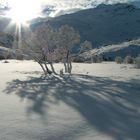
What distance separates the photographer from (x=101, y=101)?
9484 millimetres

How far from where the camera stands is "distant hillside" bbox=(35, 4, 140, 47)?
338 feet

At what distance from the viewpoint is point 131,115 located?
7.71 metres

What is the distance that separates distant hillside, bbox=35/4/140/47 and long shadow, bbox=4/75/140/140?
79.9 meters

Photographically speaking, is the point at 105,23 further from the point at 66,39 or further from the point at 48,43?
the point at 48,43

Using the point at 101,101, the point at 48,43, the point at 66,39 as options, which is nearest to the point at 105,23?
the point at 66,39

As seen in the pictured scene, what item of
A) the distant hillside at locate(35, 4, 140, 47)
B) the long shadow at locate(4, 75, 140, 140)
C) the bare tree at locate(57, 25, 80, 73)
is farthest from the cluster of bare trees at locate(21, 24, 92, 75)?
the distant hillside at locate(35, 4, 140, 47)

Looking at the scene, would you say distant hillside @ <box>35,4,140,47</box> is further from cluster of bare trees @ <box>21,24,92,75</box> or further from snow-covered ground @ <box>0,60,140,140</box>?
snow-covered ground @ <box>0,60,140,140</box>

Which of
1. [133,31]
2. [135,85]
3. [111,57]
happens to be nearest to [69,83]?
[135,85]

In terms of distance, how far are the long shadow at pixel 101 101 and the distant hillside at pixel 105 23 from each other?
262 ft

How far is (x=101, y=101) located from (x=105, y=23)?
113528mm

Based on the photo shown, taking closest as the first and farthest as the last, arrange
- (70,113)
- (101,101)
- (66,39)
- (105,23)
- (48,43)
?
(70,113), (101,101), (48,43), (66,39), (105,23)

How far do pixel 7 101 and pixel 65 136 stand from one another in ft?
11.3

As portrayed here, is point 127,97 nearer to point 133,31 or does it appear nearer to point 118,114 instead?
point 118,114

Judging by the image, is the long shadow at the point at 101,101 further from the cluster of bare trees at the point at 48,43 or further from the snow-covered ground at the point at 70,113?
the cluster of bare trees at the point at 48,43
